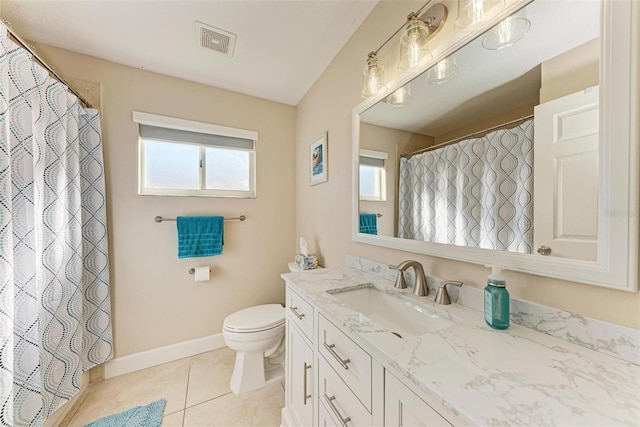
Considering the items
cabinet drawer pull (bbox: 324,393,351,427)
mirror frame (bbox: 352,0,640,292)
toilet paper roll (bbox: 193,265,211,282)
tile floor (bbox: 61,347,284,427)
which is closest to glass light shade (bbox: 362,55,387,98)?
mirror frame (bbox: 352,0,640,292)

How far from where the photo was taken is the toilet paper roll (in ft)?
6.01

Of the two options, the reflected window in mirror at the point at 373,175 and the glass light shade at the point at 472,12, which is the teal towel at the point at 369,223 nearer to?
the reflected window in mirror at the point at 373,175

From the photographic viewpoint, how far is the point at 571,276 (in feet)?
1.96

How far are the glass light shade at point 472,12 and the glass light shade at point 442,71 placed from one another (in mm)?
97

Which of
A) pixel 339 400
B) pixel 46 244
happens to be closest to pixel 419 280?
pixel 339 400

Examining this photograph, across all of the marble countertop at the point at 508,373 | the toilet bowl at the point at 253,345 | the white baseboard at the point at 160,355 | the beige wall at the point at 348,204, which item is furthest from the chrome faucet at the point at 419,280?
the white baseboard at the point at 160,355

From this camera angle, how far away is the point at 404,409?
534mm

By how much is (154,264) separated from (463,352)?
2.06 metres

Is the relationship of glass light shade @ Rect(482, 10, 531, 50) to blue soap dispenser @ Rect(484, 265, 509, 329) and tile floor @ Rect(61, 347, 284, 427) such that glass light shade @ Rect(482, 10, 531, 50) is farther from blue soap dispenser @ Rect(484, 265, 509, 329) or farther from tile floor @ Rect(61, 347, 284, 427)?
tile floor @ Rect(61, 347, 284, 427)

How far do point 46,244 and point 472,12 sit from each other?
2.18m

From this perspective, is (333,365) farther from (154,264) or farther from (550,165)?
(154,264)

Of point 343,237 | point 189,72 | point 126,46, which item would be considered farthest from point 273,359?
point 126,46

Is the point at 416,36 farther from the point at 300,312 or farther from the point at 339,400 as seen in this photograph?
the point at 339,400

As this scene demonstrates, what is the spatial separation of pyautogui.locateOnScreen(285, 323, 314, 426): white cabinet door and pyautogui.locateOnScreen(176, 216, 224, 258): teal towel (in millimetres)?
1014
